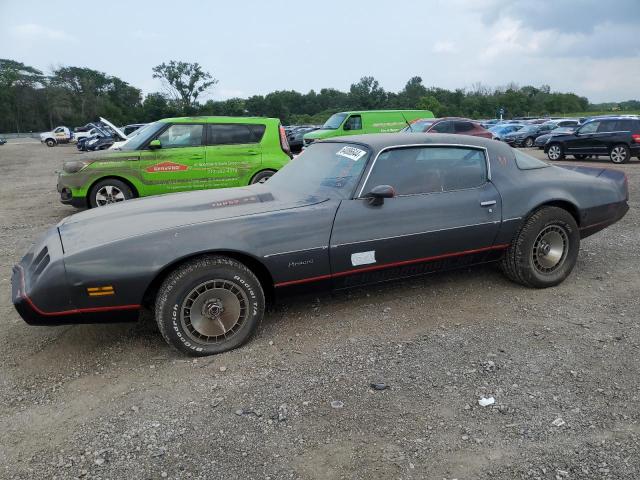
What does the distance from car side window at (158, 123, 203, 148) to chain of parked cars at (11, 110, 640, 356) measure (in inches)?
165

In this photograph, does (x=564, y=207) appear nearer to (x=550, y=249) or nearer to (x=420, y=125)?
(x=550, y=249)

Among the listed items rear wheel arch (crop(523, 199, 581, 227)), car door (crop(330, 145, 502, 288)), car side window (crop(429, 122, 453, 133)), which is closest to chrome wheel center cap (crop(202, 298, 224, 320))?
car door (crop(330, 145, 502, 288))

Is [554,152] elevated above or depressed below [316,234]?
below

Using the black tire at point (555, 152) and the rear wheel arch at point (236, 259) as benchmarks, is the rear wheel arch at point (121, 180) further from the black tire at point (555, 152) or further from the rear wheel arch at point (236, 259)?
the black tire at point (555, 152)

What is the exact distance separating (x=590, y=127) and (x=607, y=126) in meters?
0.55

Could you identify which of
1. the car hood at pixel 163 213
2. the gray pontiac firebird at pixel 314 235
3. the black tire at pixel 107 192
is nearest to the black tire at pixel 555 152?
the gray pontiac firebird at pixel 314 235

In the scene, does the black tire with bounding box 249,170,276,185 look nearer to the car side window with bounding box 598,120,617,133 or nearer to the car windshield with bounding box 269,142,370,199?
the car windshield with bounding box 269,142,370,199

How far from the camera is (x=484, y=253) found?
13.2ft

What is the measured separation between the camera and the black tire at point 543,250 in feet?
13.4

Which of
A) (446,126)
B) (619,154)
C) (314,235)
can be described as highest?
(314,235)

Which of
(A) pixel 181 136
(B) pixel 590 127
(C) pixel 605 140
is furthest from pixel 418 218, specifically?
(B) pixel 590 127

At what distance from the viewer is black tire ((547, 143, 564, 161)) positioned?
1623cm

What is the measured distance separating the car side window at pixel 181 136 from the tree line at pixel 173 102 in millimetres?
56874

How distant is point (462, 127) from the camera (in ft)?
53.6
